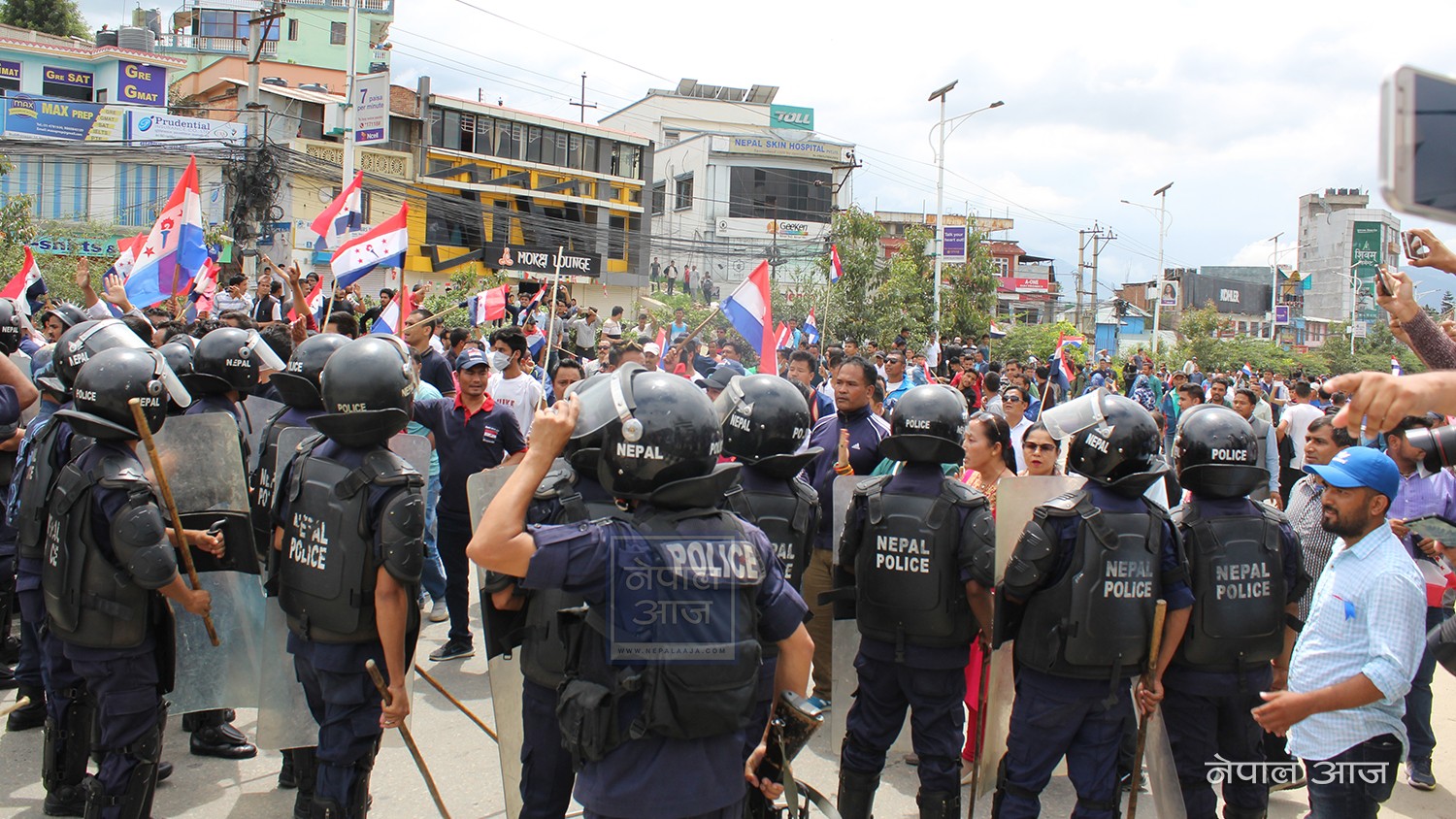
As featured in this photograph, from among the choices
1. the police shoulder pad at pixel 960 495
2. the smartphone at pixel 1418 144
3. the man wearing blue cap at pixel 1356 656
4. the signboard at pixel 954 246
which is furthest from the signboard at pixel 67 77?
the smartphone at pixel 1418 144

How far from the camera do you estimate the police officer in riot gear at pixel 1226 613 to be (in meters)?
4.57

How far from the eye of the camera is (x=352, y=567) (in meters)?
4.12

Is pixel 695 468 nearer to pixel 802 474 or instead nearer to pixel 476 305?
pixel 802 474

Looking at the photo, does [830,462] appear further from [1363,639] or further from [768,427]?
[1363,639]

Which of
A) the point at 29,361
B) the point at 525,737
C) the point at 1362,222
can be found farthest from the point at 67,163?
the point at 1362,222

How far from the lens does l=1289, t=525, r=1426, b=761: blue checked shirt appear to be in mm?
3770

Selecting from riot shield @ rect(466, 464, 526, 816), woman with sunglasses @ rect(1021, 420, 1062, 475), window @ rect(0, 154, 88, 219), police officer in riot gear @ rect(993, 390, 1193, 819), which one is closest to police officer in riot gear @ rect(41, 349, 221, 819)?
riot shield @ rect(466, 464, 526, 816)

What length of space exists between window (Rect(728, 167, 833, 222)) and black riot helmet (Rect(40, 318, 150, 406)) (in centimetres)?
4990

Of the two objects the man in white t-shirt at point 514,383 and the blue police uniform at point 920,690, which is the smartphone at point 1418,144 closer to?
the blue police uniform at point 920,690

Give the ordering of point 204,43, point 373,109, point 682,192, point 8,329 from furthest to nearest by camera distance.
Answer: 1. point 204,43
2. point 682,192
3. point 373,109
4. point 8,329

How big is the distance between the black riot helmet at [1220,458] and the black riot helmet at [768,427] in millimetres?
1666

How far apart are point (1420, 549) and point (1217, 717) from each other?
1.56 metres

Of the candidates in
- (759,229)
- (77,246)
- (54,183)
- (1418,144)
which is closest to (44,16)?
(54,183)

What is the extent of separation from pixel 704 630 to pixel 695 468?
1.55 feet
